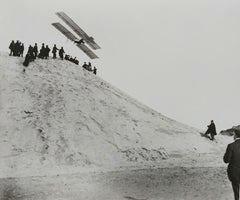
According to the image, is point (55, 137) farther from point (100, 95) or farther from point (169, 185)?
point (169, 185)

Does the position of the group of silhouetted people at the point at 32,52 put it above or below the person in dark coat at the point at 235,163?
above

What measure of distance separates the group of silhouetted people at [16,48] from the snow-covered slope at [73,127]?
112cm

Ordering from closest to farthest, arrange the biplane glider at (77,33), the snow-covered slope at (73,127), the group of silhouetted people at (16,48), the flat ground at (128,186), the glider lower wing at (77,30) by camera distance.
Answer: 1. the flat ground at (128,186)
2. the snow-covered slope at (73,127)
3. the glider lower wing at (77,30)
4. the biplane glider at (77,33)
5. the group of silhouetted people at (16,48)

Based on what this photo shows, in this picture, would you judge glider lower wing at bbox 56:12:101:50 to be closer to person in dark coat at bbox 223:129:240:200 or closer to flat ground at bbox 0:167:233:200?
flat ground at bbox 0:167:233:200

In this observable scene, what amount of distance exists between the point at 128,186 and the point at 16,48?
22171 mm

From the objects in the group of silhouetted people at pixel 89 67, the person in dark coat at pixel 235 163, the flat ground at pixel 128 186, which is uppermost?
the group of silhouetted people at pixel 89 67

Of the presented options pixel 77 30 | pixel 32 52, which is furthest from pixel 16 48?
pixel 77 30

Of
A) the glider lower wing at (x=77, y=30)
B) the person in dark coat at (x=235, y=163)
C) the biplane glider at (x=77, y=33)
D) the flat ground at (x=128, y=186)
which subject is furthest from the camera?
the biplane glider at (x=77, y=33)

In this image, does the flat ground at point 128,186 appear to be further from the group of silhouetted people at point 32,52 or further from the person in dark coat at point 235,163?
the group of silhouetted people at point 32,52

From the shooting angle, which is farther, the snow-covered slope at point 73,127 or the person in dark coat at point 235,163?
the snow-covered slope at point 73,127

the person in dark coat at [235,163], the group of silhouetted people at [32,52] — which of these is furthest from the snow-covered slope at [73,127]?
the person in dark coat at [235,163]

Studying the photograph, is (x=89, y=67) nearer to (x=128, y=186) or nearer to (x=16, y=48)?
(x=16, y=48)

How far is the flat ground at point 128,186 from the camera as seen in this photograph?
36.8ft

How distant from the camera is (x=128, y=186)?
13.3 m
